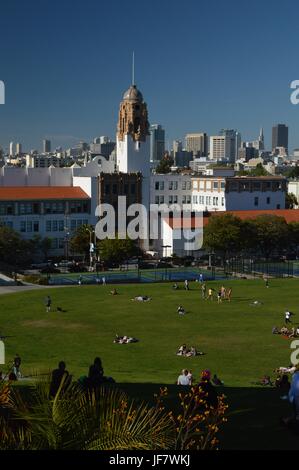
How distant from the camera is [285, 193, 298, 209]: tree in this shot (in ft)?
360

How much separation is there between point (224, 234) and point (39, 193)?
22037mm

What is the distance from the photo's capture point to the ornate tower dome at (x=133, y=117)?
292 ft

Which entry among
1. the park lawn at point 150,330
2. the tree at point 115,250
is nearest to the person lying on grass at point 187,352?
the park lawn at point 150,330

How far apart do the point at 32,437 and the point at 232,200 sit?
87.3m

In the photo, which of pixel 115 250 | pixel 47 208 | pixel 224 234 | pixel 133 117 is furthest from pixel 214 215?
pixel 133 117

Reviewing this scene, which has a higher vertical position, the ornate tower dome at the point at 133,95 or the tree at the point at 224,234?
the ornate tower dome at the point at 133,95

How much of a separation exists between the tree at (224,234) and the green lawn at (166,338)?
18296 mm

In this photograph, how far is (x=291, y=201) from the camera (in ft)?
366

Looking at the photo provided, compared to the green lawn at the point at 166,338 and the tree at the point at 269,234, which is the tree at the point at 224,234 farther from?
the green lawn at the point at 166,338

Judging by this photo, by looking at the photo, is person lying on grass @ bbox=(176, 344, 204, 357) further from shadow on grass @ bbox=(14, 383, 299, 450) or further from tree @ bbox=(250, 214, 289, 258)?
tree @ bbox=(250, 214, 289, 258)

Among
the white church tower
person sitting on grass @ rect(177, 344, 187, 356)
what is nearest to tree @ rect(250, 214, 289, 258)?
the white church tower

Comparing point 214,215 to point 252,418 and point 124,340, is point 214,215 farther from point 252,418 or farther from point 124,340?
point 252,418

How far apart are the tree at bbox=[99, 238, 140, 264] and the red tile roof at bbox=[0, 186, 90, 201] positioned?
1348cm
